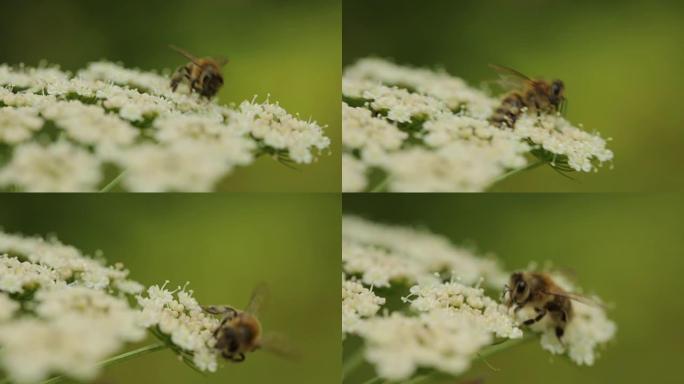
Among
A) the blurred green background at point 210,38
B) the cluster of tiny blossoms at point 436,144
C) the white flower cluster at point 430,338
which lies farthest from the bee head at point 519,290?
the blurred green background at point 210,38

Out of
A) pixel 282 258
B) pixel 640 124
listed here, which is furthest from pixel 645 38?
pixel 282 258

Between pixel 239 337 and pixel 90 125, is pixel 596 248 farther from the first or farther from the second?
pixel 90 125

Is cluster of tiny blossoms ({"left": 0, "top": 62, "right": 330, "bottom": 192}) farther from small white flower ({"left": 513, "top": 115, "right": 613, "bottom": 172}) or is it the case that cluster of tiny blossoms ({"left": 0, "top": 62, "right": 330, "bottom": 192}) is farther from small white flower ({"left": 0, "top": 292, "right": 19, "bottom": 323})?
small white flower ({"left": 513, "top": 115, "right": 613, "bottom": 172})

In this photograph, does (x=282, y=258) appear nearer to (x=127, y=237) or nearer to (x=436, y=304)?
(x=127, y=237)

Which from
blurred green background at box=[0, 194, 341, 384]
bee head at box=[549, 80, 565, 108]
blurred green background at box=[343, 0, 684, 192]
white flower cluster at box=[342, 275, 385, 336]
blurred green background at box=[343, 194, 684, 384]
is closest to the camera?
white flower cluster at box=[342, 275, 385, 336]

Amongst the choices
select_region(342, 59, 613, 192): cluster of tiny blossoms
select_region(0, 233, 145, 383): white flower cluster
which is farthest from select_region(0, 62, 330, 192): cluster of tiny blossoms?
select_region(0, 233, 145, 383): white flower cluster

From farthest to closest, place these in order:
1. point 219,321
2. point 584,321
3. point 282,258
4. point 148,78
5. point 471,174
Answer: point 282,258 → point 148,78 → point 584,321 → point 219,321 → point 471,174

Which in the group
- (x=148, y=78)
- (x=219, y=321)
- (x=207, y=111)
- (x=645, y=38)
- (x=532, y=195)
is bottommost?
(x=219, y=321)
